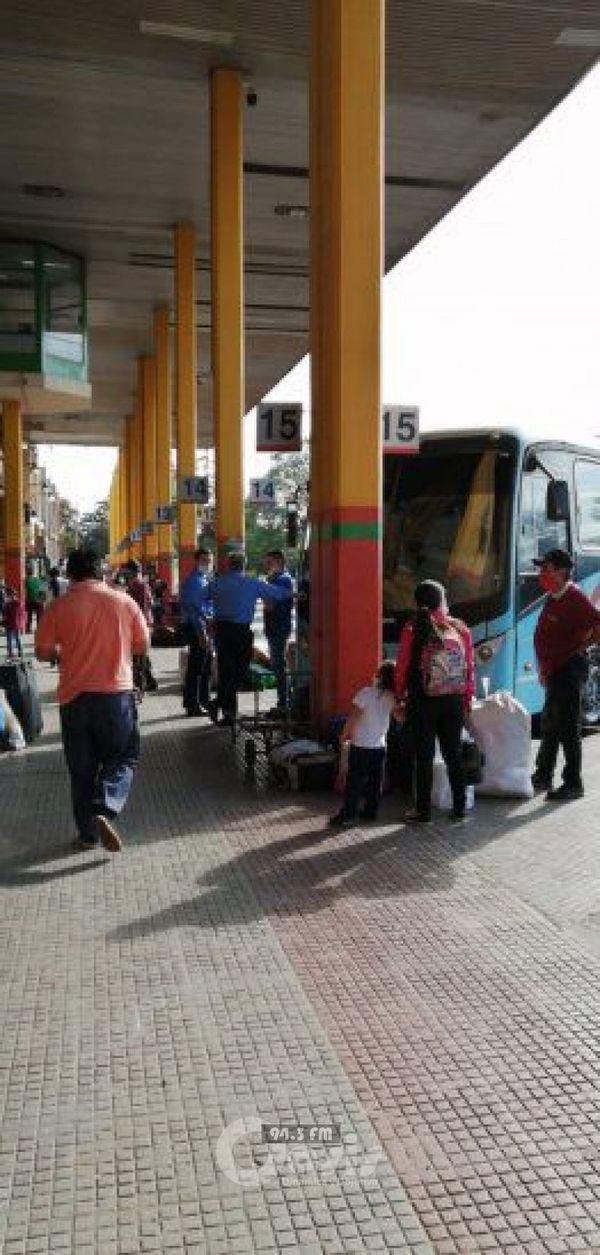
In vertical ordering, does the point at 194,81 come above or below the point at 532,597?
above

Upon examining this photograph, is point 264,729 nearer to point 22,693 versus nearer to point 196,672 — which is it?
point 22,693

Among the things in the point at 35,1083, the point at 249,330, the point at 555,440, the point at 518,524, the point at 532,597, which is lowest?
the point at 35,1083

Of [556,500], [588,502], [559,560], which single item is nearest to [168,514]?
[588,502]

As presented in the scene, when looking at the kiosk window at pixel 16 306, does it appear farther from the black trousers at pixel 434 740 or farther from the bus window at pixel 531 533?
the black trousers at pixel 434 740

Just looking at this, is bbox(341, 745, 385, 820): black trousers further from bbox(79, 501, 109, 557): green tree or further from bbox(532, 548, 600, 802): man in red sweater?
bbox(79, 501, 109, 557): green tree

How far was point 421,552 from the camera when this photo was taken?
1029cm

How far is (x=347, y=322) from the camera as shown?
8383 mm

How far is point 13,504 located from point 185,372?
11.5m

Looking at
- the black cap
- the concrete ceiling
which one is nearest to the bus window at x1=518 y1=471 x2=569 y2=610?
the black cap

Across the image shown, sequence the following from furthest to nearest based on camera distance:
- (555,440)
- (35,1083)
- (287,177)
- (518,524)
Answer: (287,177), (555,440), (518,524), (35,1083)

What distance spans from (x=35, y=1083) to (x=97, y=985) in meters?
0.79

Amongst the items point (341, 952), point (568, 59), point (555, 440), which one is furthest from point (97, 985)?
point (568, 59)

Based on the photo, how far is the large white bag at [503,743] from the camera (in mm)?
7613

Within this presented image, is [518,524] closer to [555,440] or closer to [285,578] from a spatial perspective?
[555,440]
